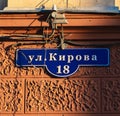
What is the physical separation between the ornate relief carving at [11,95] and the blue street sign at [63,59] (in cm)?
33

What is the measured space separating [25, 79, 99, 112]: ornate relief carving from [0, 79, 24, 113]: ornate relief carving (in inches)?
4.4

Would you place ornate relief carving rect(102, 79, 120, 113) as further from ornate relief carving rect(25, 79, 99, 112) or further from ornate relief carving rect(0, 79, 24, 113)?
ornate relief carving rect(0, 79, 24, 113)

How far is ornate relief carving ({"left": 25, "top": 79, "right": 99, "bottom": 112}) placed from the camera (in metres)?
7.84

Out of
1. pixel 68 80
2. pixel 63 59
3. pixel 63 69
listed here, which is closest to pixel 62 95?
pixel 68 80

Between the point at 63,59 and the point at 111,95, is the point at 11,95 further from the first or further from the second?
the point at 111,95

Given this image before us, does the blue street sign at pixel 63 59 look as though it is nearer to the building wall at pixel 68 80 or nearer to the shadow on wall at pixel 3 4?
the building wall at pixel 68 80

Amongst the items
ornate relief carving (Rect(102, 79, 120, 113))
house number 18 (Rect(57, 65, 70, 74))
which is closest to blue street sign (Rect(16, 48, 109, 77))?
house number 18 (Rect(57, 65, 70, 74))

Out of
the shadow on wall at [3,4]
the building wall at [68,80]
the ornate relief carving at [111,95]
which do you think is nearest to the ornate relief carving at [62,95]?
the building wall at [68,80]

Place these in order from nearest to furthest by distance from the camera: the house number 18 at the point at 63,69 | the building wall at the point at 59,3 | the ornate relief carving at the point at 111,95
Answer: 1. the ornate relief carving at the point at 111,95
2. the house number 18 at the point at 63,69
3. the building wall at the point at 59,3

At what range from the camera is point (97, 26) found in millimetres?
7891

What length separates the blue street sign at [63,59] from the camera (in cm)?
791

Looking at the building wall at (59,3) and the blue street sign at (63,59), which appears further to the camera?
the building wall at (59,3)

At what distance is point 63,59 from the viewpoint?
26.1 ft

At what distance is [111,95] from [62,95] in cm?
78
